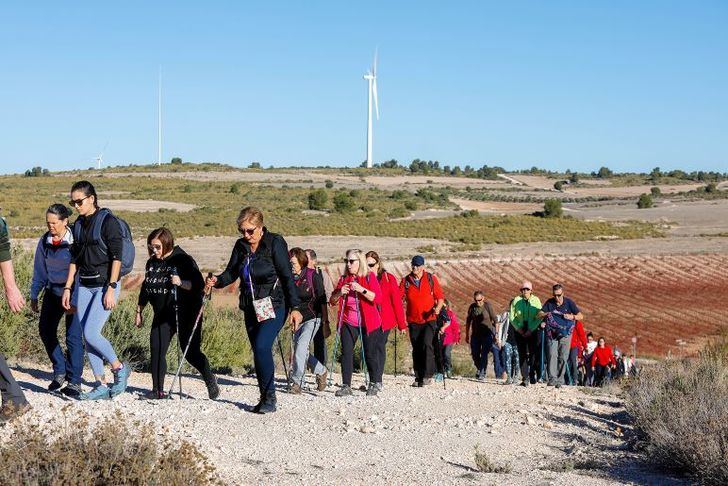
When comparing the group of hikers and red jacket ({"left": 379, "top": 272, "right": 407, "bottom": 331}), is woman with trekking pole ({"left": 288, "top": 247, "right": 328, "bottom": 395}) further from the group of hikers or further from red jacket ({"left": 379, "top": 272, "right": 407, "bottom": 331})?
red jacket ({"left": 379, "top": 272, "right": 407, "bottom": 331})

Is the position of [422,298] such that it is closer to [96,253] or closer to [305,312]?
[305,312]

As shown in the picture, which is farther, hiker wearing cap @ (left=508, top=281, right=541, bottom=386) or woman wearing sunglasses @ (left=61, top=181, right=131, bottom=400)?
hiker wearing cap @ (left=508, top=281, right=541, bottom=386)

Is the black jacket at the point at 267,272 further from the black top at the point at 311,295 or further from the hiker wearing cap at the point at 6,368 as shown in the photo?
the hiker wearing cap at the point at 6,368

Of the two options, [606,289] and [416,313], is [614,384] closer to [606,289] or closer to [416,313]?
[416,313]

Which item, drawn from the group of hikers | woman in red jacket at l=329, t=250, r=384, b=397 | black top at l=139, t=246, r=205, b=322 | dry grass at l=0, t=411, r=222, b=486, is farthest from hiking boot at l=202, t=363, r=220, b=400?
dry grass at l=0, t=411, r=222, b=486

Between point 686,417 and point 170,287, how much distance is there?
4.80 metres

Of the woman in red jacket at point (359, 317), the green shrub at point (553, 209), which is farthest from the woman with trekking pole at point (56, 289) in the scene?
the green shrub at point (553, 209)

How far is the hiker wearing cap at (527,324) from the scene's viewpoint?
48.7 ft

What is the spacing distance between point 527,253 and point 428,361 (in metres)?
53.4

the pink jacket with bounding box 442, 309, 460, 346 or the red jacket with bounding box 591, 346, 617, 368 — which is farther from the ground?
the pink jacket with bounding box 442, 309, 460, 346

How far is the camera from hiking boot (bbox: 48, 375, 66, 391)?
9859mm

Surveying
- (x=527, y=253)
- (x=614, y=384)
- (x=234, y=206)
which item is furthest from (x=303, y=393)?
(x=234, y=206)

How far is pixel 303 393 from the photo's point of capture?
38.0 feet

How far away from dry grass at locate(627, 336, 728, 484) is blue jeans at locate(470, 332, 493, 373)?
4.06 m
